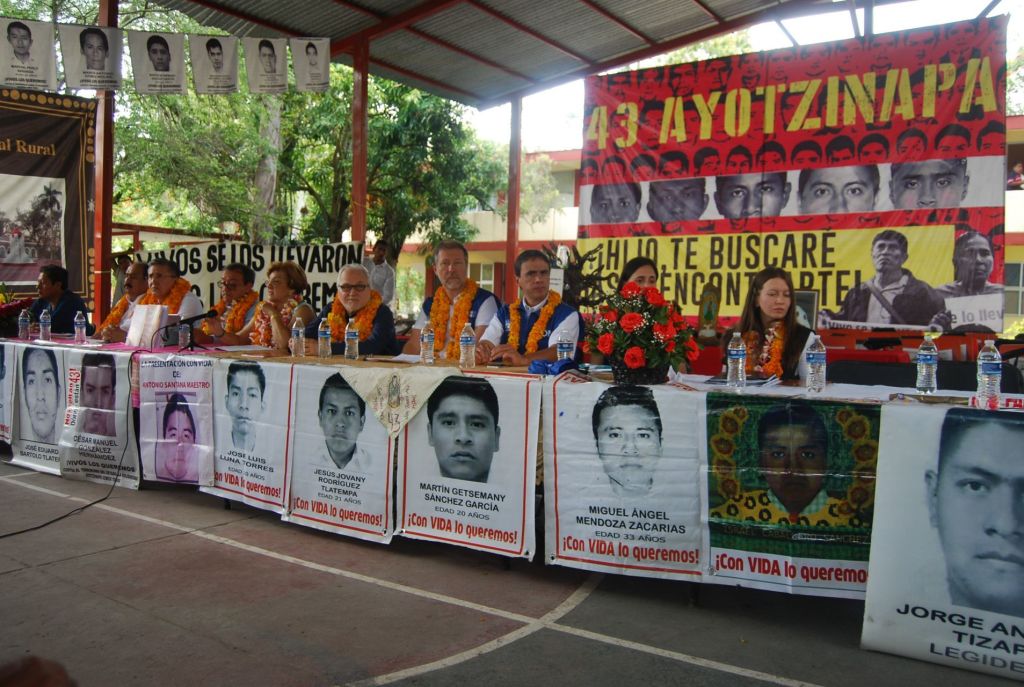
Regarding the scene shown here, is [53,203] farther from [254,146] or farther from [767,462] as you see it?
[767,462]

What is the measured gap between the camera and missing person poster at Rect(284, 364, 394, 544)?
4246mm

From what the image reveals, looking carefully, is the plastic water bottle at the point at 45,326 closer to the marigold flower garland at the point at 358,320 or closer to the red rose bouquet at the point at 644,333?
the marigold flower garland at the point at 358,320

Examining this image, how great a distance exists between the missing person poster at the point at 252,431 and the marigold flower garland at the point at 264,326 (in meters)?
1.26

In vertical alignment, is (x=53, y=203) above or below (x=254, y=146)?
below

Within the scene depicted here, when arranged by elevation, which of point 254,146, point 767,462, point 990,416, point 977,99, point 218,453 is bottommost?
point 218,453

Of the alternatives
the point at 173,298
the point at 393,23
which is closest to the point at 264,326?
the point at 173,298

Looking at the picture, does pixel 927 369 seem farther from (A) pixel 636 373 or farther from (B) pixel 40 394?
(B) pixel 40 394

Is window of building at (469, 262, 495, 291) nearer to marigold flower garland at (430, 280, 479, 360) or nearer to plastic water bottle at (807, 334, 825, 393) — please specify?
marigold flower garland at (430, 280, 479, 360)

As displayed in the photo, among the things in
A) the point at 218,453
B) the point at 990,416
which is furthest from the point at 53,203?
the point at 990,416

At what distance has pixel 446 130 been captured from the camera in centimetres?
1583

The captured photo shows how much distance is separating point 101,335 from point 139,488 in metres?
1.81

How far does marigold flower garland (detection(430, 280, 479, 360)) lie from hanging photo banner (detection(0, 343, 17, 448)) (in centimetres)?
348

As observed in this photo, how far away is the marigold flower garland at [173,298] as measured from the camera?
669 cm

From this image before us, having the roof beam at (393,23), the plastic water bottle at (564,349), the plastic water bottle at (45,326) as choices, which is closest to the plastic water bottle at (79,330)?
the plastic water bottle at (45,326)
